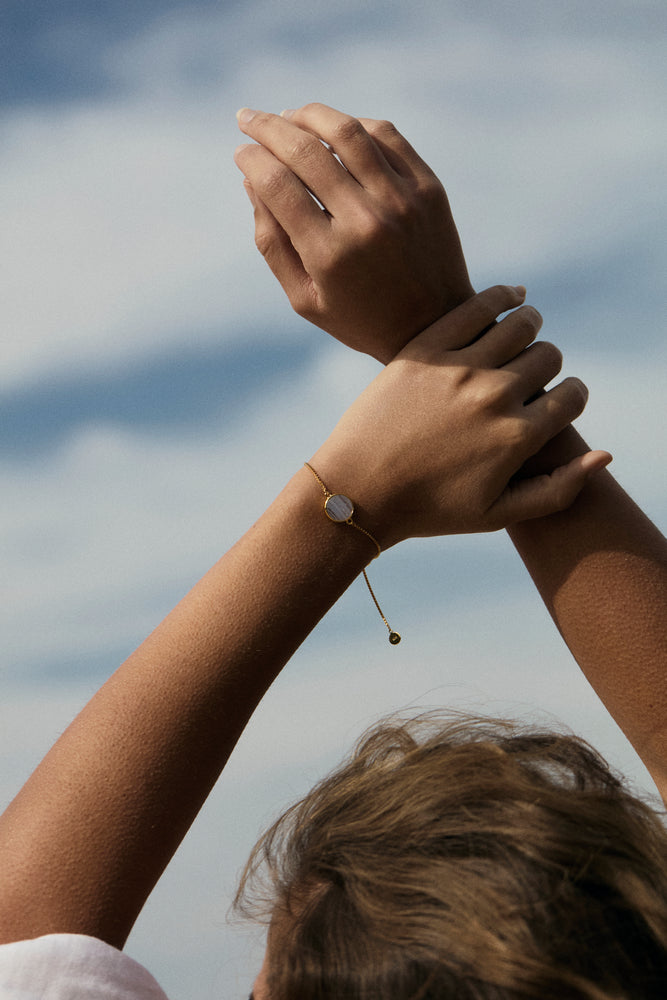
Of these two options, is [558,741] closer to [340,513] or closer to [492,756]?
[492,756]

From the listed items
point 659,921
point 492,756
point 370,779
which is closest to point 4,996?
point 370,779

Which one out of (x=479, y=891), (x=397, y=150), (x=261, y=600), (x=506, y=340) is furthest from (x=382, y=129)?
(x=479, y=891)

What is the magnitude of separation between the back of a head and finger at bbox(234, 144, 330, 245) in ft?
3.63

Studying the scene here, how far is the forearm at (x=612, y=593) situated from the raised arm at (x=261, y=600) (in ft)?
0.28

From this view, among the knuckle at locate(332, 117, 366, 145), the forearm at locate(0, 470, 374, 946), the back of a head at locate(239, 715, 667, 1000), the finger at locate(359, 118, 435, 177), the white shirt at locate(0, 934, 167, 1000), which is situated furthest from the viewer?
the finger at locate(359, 118, 435, 177)

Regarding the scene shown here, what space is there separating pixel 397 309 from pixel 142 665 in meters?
0.96

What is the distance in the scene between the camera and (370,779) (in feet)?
5.24

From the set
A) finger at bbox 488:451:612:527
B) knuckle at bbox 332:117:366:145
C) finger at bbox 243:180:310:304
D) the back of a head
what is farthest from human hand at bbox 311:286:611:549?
the back of a head

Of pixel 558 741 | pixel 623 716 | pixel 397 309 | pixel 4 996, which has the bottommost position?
pixel 623 716

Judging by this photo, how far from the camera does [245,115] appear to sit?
7.55ft

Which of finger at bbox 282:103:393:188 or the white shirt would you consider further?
finger at bbox 282:103:393:188

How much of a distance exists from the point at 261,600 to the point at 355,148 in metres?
0.95

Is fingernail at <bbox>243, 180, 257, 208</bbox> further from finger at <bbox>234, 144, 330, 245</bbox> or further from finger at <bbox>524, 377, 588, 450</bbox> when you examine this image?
finger at <bbox>524, 377, 588, 450</bbox>

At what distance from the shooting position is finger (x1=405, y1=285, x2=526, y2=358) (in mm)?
2176
